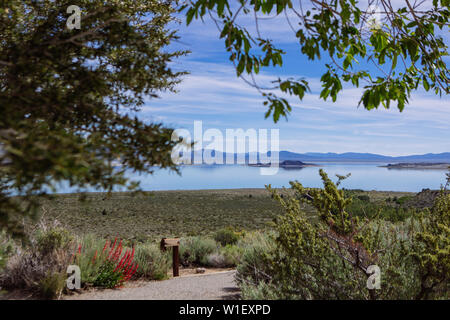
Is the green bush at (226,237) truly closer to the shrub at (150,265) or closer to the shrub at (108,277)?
the shrub at (150,265)

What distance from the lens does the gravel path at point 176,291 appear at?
22.9ft

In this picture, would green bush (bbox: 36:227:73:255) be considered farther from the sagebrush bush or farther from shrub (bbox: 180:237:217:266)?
shrub (bbox: 180:237:217:266)

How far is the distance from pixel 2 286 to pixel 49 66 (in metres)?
5.79

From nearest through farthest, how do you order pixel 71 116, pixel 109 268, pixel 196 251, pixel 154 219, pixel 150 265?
pixel 71 116, pixel 109 268, pixel 150 265, pixel 196 251, pixel 154 219

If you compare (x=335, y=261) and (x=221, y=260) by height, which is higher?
(x=335, y=261)

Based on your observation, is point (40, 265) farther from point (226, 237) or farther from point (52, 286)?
point (226, 237)

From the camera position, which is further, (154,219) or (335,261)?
(154,219)

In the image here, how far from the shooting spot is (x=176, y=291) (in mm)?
7441

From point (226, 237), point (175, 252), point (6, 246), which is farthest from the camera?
point (226, 237)

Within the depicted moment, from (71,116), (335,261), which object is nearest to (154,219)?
(335,261)

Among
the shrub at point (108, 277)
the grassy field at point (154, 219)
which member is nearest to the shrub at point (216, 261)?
the shrub at point (108, 277)

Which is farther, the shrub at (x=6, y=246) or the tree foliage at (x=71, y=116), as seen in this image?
the shrub at (x=6, y=246)

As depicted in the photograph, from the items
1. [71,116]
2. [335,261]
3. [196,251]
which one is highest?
[71,116]
